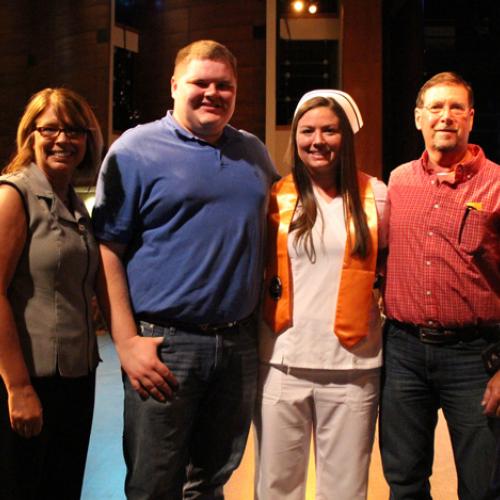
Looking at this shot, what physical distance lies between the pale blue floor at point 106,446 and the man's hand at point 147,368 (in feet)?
3.68

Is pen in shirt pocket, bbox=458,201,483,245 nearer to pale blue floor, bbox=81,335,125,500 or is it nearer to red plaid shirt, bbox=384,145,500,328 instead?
red plaid shirt, bbox=384,145,500,328

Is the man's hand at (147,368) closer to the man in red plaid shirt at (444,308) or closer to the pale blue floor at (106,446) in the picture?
the man in red plaid shirt at (444,308)

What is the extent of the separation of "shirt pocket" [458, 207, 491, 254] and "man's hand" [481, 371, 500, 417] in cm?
41

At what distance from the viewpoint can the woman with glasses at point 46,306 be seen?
5.74 feet

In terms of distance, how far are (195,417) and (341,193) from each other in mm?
858

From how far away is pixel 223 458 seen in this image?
207 cm

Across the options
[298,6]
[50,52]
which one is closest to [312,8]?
[298,6]

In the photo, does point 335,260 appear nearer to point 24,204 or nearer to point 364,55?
point 24,204

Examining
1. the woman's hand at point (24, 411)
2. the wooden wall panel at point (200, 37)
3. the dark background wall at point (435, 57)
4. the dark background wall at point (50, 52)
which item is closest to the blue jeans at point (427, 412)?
the woman's hand at point (24, 411)

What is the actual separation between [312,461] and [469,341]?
56.8 inches

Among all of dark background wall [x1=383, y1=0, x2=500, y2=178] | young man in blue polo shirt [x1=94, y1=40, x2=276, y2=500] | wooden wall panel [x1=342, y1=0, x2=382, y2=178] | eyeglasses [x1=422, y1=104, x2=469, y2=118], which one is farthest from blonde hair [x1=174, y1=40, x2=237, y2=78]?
dark background wall [x1=383, y1=0, x2=500, y2=178]

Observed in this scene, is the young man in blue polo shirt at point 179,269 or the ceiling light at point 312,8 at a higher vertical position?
the ceiling light at point 312,8

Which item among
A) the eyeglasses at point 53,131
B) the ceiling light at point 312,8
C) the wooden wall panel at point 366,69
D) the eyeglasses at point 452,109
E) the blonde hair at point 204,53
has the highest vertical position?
the ceiling light at point 312,8

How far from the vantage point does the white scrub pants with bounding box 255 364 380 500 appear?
203 centimetres
